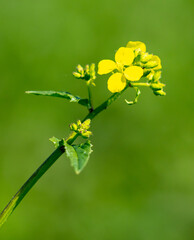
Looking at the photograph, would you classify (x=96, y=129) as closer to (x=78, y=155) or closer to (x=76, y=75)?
(x=76, y=75)

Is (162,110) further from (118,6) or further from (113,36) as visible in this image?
(118,6)

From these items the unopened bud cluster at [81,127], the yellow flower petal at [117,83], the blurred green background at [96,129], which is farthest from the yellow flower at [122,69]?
the blurred green background at [96,129]

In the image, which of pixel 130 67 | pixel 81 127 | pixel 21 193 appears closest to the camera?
pixel 21 193

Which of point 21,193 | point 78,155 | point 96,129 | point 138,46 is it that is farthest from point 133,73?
point 96,129

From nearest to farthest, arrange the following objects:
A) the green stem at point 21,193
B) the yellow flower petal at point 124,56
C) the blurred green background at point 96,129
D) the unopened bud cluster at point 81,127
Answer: the green stem at point 21,193, the unopened bud cluster at point 81,127, the yellow flower petal at point 124,56, the blurred green background at point 96,129

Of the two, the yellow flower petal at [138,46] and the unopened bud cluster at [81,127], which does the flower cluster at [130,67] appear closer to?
the yellow flower petal at [138,46]

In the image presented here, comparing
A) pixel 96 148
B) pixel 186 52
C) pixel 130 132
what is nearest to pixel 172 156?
pixel 130 132

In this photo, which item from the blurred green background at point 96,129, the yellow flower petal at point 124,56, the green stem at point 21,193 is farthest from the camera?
the blurred green background at point 96,129
